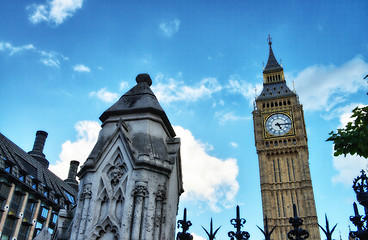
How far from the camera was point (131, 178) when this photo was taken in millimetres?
5152

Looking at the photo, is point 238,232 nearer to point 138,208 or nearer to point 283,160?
point 138,208

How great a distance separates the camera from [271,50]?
89438 mm

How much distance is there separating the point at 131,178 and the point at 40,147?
196 feet

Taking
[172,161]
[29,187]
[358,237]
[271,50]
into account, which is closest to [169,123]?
[172,161]

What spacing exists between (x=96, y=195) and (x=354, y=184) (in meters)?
3.64

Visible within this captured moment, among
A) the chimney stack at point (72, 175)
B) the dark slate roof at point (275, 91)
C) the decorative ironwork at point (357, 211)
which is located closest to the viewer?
the decorative ironwork at point (357, 211)

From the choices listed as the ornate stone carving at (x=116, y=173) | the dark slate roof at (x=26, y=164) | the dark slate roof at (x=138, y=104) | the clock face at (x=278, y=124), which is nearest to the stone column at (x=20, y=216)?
the dark slate roof at (x=26, y=164)

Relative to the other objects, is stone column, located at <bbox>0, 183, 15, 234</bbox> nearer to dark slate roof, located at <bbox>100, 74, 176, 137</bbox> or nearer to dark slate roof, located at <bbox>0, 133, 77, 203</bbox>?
dark slate roof, located at <bbox>0, 133, 77, 203</bbox>

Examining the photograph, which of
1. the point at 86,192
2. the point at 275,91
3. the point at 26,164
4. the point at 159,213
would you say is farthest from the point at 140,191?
the point at 275,91

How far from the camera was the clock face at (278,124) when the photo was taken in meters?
68.8

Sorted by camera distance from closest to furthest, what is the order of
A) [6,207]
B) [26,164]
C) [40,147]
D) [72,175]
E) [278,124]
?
[6,207], [26,164], [40,147], [72,175], [278,124]

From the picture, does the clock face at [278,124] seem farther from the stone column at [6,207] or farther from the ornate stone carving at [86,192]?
the ornate stone carving at [86,192]

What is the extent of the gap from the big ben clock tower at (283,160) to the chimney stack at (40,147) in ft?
126

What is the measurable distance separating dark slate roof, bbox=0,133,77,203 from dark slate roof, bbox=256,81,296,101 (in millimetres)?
43862
